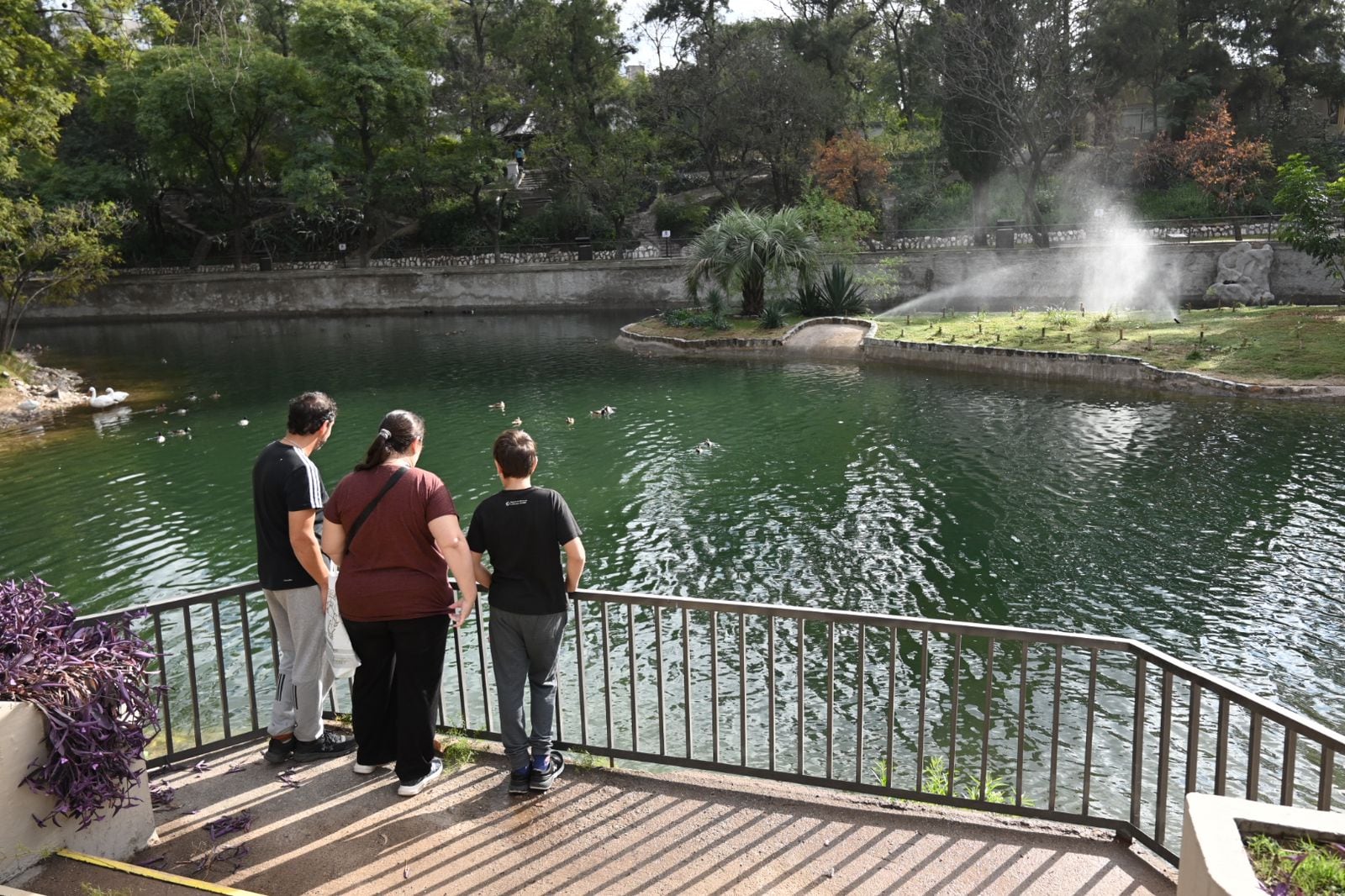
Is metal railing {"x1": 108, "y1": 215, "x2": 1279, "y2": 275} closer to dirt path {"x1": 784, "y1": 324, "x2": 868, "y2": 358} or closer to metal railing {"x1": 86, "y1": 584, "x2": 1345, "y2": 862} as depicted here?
dirt path {"x1": 784, "y1": 324, "x2": 868, "y2": 358}

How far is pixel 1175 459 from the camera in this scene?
47.6 feet

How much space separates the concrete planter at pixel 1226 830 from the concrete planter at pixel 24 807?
12.5 ft

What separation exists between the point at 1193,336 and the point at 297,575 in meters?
21.1

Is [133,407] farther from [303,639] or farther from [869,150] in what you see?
[869,150]

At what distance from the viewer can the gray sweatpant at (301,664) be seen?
4.83 m

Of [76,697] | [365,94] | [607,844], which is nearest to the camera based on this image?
[76,697]

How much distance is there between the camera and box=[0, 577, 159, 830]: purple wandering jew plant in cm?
364

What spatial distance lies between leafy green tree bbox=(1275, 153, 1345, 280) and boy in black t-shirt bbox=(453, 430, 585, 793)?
23.5 metres

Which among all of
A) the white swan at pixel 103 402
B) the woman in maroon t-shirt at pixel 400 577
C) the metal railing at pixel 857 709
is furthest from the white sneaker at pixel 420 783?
the white swan at pixel 103 402

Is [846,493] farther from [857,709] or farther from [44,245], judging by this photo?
[44,245]

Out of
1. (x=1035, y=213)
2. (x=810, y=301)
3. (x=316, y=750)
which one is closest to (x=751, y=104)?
(x=1035, y=213)

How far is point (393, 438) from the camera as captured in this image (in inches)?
175

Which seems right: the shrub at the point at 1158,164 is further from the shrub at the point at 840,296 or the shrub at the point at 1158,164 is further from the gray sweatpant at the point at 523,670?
the gray sweatpant at the point at 523,670

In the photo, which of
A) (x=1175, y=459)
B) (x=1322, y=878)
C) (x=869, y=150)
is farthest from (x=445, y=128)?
(x=1322, y=878)
